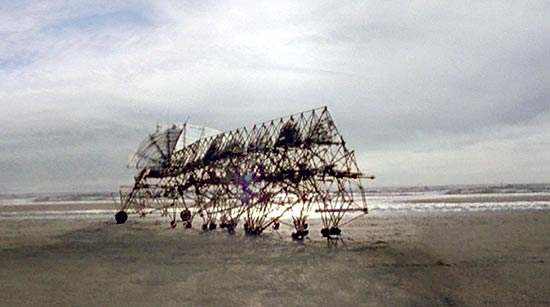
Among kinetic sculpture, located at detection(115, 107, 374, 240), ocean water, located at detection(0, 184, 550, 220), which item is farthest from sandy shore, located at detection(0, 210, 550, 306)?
ocean water, located at detection(0, 184, 550, 220)

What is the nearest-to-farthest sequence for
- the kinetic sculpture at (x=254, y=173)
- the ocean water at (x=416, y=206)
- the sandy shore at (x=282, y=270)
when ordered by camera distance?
the sandy shore at (x=282, y=270) → the kinetic sculpture at (x=254, y=173) → the ocean water at (x=416, y=206)

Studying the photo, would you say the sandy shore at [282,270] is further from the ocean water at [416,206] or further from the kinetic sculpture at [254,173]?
the ocean water at [416,206]

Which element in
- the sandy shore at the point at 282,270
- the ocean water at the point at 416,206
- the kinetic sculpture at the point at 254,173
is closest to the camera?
the sandy shore at the point at 282,270

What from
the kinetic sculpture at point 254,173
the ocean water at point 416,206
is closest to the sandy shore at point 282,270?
the kinetic sculpture at point 254,173

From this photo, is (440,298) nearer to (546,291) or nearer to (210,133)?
(546,291)

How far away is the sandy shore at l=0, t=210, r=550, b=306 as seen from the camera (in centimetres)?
1141

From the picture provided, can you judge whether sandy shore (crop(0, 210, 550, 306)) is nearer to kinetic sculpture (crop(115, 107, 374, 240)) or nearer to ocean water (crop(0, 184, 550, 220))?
kinetic sculpture (crop(115, 107, 374, 240))

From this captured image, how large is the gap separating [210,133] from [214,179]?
18.5 ft

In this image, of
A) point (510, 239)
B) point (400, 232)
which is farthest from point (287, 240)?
point (510, 239)

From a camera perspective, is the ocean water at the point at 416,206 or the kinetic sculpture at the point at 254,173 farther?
the ocean water at the point at 416,206

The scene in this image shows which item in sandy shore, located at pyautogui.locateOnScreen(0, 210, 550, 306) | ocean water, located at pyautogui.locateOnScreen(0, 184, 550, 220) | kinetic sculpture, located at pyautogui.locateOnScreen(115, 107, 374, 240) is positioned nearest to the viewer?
sandy shore, located at pyautogui.locateOnScreen(0, 210, 550, 306)

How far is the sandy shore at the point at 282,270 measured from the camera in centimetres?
1141

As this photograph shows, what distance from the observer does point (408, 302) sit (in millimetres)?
10852

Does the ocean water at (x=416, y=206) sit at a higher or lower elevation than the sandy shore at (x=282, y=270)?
higher
